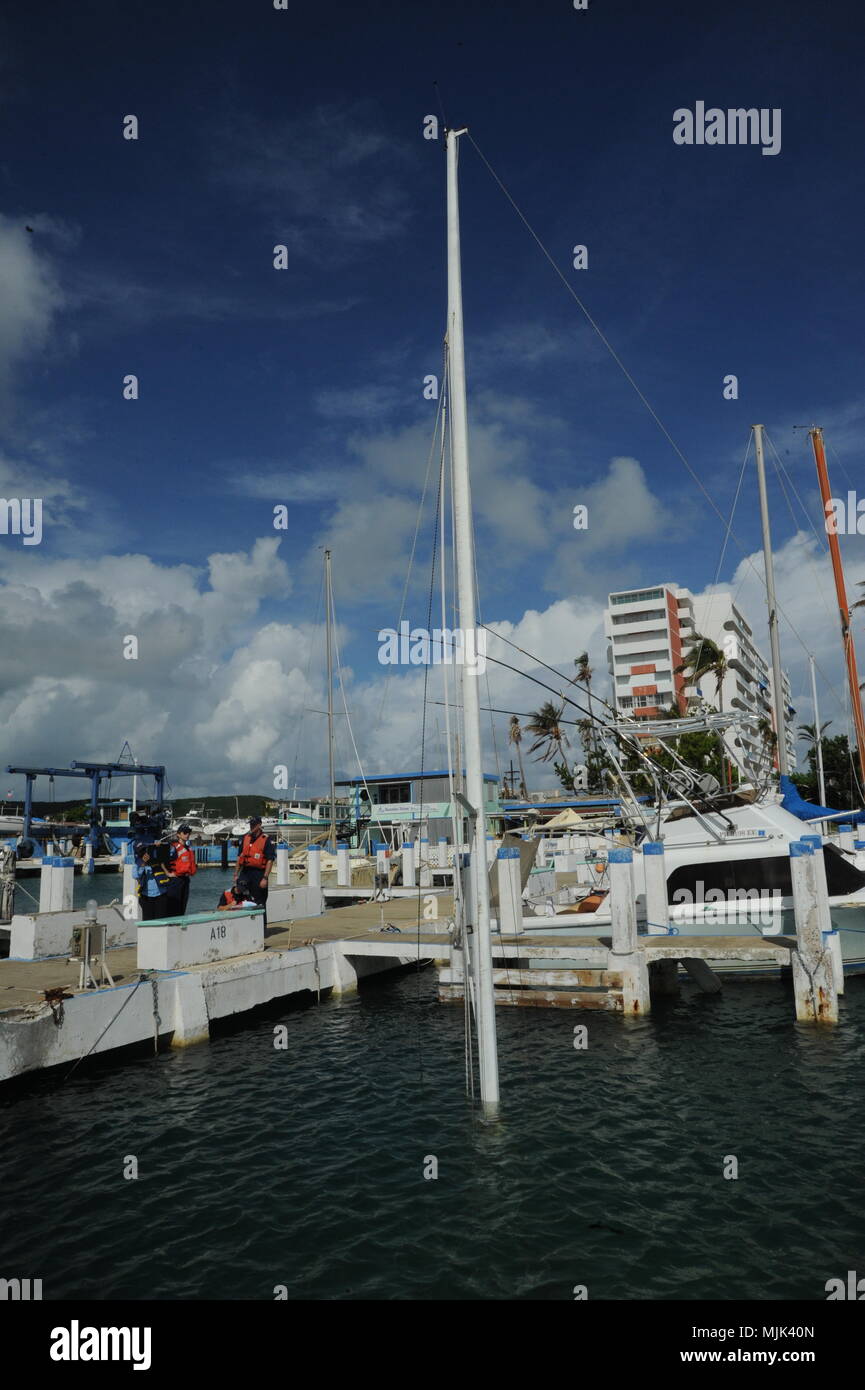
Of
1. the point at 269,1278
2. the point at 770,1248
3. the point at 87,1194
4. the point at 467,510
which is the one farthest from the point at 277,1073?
the point at 467,510

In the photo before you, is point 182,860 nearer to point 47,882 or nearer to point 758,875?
point 47,882

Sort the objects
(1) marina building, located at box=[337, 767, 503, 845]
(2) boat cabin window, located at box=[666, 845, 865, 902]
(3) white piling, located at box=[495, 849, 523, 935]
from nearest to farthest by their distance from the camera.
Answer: (3) white piling, located at box=[495, 849, 523, 935]
(2) boat cabin window, located at box=[666, 845, 865, 902]
(1) marina building, located at box=[337, 767, 503, 845]

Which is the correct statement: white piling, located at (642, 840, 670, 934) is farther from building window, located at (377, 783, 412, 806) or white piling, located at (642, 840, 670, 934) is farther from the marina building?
building window, located at (377, 783, 412, 806)

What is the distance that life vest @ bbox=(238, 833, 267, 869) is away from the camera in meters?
16.1

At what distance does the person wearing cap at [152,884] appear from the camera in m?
14.9

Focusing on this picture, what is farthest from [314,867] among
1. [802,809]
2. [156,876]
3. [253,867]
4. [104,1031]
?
[802,809]

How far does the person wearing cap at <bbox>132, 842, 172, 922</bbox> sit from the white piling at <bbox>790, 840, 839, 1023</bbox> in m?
11.3

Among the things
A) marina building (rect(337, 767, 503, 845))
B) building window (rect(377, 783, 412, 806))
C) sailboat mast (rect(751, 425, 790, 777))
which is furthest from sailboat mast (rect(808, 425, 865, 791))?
building window (rect(377, 783, 412, 806))

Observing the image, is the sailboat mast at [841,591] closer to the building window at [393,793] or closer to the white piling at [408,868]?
the white piling at [408,868]

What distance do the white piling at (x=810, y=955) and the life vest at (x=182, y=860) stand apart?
35.8 feet

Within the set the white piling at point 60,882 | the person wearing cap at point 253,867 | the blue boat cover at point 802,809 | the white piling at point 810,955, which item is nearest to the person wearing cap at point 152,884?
the person wearing cap at point 253,867
